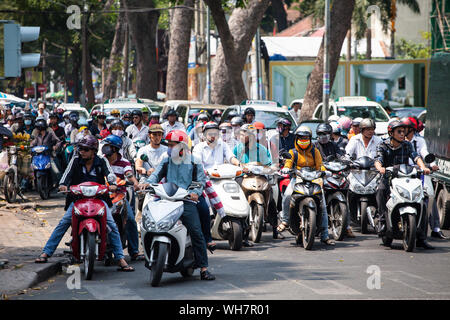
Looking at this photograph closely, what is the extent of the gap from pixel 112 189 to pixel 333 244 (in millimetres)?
3946

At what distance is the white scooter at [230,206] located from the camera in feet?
37.5

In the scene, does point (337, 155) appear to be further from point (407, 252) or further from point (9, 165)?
point (9, 165)

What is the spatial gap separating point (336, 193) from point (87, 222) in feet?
15.3

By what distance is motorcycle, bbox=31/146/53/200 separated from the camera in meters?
17.9

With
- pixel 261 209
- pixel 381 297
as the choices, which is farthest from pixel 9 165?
pixel 381 297

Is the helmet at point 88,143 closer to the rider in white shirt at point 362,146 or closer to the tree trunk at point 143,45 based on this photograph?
the rider in white shirt at point 362,146

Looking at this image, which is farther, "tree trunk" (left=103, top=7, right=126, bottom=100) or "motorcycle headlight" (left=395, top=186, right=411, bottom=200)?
"tree trunk" (left=103, top=7, right=126, bottom=100)

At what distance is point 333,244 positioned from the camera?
12.1m

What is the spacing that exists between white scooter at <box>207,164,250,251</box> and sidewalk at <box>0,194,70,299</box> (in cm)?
222

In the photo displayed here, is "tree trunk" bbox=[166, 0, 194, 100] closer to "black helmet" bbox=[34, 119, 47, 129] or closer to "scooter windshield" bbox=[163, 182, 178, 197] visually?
"black helmet" bbox=[34, 119, 47, 129]

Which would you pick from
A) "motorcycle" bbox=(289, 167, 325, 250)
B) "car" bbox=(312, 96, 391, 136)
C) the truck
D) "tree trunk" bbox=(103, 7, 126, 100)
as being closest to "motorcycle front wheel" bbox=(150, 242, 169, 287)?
"motorcycle" bbox=(289, 167, 325, 250)

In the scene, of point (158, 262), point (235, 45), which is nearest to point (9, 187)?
point (158, 262)

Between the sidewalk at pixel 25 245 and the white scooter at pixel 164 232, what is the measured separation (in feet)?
4.50

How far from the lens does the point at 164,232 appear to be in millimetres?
8523
